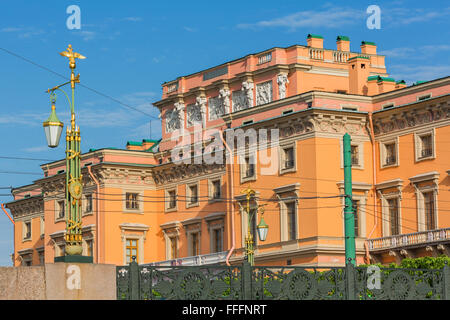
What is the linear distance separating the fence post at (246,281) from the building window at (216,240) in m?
38.3

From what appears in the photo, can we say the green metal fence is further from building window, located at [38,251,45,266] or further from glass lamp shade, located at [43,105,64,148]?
building window, located at [38,251,45,266]

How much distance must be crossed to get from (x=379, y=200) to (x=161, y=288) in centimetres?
3358

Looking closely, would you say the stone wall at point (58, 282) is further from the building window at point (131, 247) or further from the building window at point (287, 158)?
the building window at point (131, 247)

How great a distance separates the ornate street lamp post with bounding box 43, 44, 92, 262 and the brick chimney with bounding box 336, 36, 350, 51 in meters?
38.5

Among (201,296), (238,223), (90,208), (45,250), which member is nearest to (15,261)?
(45,250)

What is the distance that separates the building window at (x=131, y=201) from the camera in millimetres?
67375

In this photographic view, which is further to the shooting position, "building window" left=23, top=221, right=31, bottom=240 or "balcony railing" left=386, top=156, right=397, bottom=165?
"building window" left=23, top=221, right=31, bottom=240

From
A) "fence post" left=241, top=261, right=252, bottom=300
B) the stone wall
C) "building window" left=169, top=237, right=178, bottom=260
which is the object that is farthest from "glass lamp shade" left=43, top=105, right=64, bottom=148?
"building window" left=169, top=237, right=178, bottom=260

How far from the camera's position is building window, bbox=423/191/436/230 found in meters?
51.9

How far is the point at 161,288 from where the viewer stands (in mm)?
22328

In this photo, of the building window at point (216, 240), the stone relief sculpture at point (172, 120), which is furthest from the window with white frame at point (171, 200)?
the building window at point (216, 240)

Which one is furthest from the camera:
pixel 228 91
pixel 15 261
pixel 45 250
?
pixel 15 261

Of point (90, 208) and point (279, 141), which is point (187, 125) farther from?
point (279, 141)
